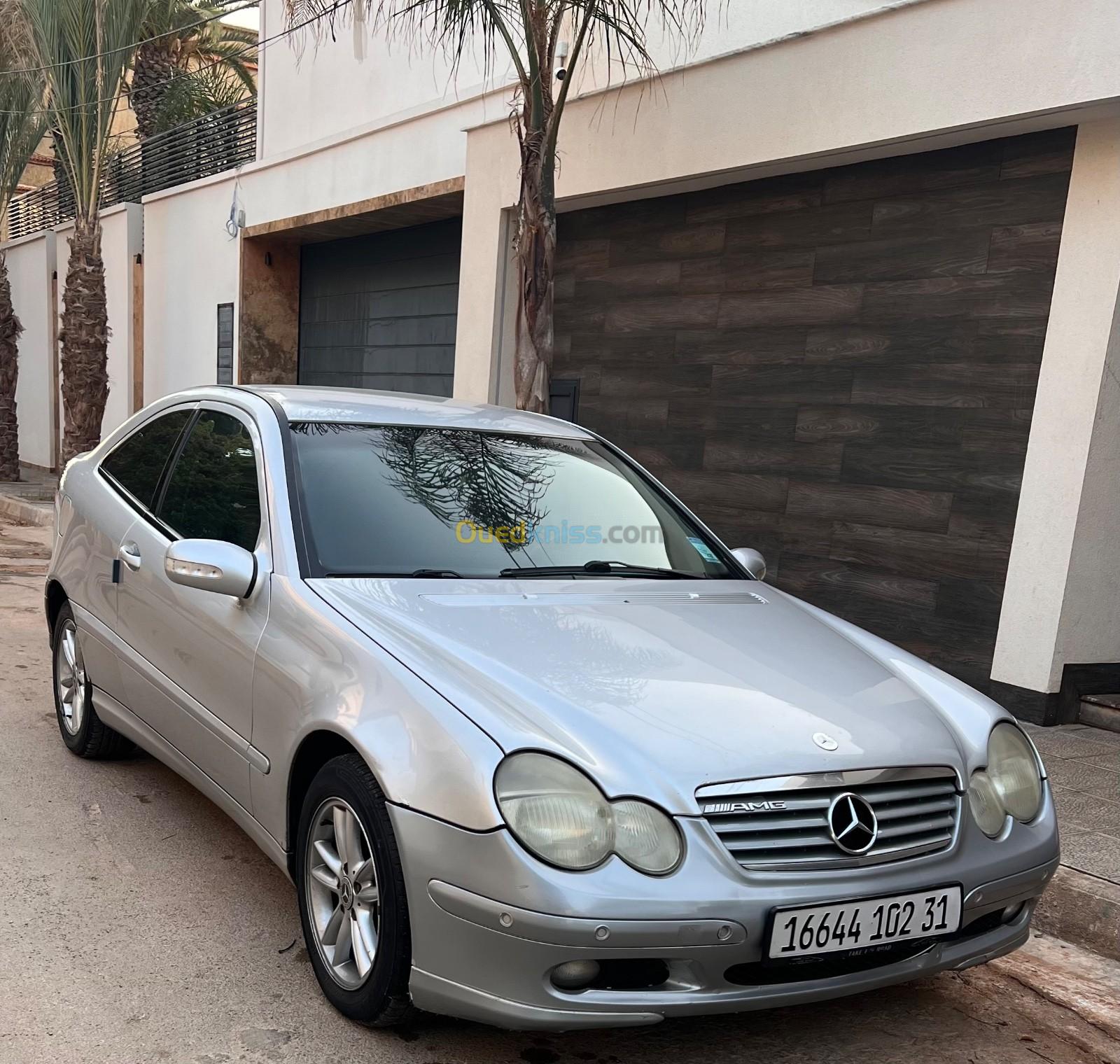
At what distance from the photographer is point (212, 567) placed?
3.15 metres

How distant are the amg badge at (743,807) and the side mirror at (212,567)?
145 centimetres

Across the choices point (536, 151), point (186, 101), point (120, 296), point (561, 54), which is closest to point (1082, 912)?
point (536, 151)

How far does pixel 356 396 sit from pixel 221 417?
46 cm

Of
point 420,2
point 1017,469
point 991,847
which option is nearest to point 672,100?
point 420,2

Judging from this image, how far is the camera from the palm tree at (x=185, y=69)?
1802 centimetres

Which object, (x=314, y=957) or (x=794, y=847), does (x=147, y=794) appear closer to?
(x=314, y=957)

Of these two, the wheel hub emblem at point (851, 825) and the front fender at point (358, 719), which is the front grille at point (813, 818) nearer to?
the wheel hub emblem at point (851, 825)

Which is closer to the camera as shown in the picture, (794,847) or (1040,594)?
(794,847)

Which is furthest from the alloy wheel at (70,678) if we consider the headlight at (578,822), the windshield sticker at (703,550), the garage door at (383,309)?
the garage door at (383,309)

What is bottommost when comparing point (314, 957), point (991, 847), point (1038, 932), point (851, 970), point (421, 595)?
point (1038, 932)

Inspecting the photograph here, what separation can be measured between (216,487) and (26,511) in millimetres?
11132

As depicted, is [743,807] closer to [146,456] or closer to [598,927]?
[598,927]

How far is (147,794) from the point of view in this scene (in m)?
4.22

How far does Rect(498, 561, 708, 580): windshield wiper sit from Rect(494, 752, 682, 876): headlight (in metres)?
1.02
